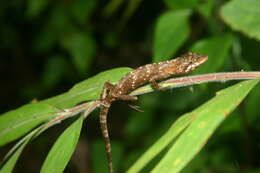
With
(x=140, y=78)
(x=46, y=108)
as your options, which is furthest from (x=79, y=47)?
(x=46, y=108)

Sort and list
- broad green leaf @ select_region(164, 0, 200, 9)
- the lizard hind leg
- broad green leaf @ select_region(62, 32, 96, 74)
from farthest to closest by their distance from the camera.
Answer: broad green leaf @ select_region(62, 32, 96, 74)
broad green leaf @ select_region(164, 0, 200, 9)
the lizard hind leg

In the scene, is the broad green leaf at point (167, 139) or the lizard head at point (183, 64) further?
the lizard head at point (183, 64)

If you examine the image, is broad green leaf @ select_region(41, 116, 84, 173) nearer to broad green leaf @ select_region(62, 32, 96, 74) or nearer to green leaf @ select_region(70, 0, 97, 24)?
green leaf @ select_region(70, 0, 97, 24)

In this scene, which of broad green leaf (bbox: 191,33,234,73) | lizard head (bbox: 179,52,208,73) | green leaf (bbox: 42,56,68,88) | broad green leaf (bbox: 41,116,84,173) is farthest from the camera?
green leaf (bbox: 42,56,68,88)

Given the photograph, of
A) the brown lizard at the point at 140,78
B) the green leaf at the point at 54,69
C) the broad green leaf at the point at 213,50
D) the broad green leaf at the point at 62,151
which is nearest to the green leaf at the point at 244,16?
the brown lizard at the point at 140,78

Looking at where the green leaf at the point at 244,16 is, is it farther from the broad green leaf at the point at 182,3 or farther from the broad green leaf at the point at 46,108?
the broad green leaf at the point at 182,3

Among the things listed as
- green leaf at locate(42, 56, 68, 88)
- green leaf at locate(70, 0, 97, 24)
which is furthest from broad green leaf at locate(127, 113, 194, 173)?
green leaf at locate(42, 56, 68, 88)

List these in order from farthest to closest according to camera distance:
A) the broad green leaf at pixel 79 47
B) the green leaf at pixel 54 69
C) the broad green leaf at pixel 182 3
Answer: the green leaf at pixel 54 69 < the broad green leaf at pixel 79 47 < the broad green leaf at pixel 182 3

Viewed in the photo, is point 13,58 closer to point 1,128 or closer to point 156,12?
point 156,12
